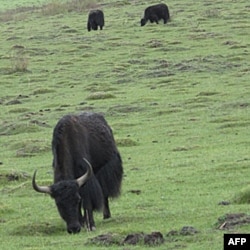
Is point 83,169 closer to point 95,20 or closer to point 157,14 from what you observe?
point 95,20

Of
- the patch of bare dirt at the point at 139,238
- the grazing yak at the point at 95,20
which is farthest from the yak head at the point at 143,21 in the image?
the patch of bare dirt at the point at 139,238

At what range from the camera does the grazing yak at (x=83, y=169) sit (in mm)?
11969

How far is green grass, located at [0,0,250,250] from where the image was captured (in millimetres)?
12656

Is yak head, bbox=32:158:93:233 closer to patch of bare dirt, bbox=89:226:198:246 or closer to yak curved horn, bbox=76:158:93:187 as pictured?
yak curved horn, bbox=76:158:93:187

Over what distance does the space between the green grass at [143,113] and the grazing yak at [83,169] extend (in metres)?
0.34

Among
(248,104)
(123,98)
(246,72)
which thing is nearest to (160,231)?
(248,104)

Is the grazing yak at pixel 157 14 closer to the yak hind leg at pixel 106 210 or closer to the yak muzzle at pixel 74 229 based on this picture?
the yak hind leg at pixel 106 210

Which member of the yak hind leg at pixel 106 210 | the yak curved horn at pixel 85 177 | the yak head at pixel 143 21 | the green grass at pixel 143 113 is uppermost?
the yak curved horn at pixel 85 177

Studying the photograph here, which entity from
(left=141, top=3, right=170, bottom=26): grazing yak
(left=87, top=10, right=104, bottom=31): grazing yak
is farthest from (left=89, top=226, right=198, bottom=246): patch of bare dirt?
(left=141, top=3, right=170, bottom=26): grazing yak

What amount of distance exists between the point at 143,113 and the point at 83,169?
13251 mm

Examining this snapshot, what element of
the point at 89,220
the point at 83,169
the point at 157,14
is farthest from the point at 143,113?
the point at 157,14

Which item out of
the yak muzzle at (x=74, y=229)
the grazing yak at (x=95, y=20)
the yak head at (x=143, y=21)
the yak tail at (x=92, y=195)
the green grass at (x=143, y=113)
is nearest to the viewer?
the yak muzzle at (x=74, y=229)

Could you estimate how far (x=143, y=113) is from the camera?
25.8 metres

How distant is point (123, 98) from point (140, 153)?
30.0ft
